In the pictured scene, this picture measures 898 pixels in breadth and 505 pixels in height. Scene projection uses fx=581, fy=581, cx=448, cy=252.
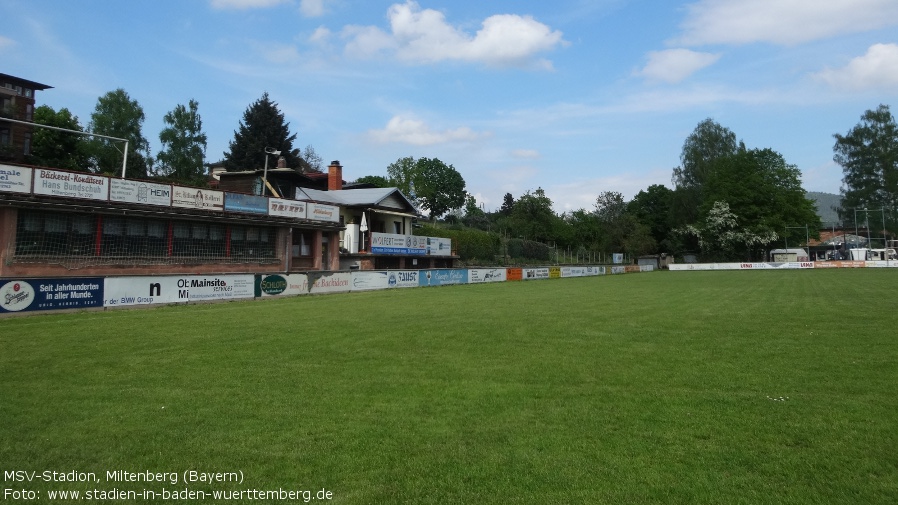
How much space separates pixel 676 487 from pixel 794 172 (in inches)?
4391

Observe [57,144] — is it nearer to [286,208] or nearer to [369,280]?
[286,208]

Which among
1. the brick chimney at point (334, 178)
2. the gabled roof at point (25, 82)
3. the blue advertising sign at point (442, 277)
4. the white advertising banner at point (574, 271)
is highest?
the gabled roof at point (25, 82)

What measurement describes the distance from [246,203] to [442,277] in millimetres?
14187

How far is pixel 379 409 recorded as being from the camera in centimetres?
747

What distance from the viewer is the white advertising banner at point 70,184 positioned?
26344mm

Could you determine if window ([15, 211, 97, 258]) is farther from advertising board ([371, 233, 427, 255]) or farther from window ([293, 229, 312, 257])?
advertising board ([371, 233, 427, 255])

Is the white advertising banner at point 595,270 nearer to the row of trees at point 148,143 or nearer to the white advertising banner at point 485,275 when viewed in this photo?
the white advertising banner at point 485,275

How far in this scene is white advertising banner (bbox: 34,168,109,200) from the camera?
26.3m

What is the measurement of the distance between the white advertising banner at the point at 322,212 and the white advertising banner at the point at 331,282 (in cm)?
971

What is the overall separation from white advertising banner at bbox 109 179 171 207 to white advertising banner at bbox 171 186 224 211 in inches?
19.0

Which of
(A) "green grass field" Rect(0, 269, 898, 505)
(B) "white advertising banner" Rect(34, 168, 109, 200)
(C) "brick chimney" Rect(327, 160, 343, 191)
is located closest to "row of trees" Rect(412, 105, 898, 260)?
(C) "brick chimney" Rect(327, 160, 343, 191)

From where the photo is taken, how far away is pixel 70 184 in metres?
27.4

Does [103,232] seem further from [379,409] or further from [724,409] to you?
[724,409]

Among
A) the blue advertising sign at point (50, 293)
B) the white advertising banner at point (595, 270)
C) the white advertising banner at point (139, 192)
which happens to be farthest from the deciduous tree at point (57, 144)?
the white advertising banner at point (595, 270)
